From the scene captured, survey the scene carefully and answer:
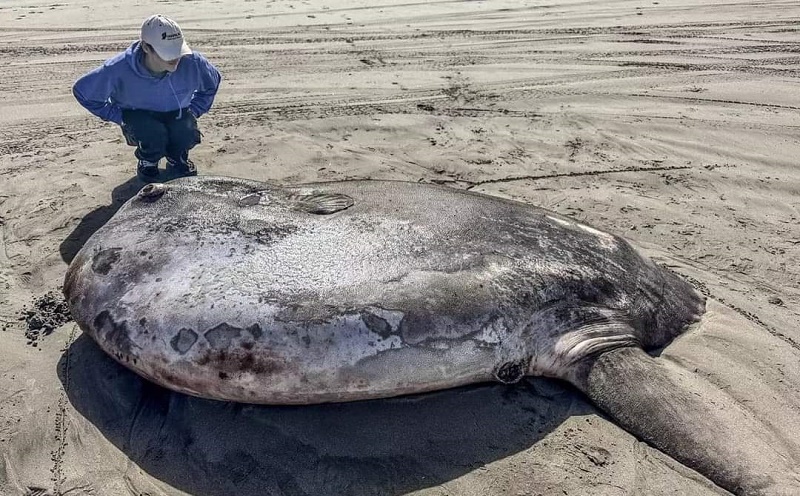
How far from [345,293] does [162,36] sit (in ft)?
8.49

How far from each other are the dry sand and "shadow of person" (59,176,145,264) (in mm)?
19

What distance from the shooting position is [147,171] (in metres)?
5.07

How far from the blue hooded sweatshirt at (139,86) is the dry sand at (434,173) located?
0.64 m

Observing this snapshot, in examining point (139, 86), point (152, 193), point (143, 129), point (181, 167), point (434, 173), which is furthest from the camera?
point (434, 173)

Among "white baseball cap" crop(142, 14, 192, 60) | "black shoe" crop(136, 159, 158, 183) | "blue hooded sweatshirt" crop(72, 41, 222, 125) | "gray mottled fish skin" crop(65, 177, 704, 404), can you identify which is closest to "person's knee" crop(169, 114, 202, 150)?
"blue hooded sweatshirt" crop(72, 41, 222, 125)

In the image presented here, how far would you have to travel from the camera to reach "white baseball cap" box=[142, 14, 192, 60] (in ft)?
13.9

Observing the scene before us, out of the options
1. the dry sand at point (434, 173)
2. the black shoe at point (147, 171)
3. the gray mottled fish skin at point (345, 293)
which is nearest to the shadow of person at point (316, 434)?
the dry sand at point (434, 173)

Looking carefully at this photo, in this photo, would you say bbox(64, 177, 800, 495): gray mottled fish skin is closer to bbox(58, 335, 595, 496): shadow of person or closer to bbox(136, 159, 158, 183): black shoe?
bbox(58, 335, 595, 496): shadow of person

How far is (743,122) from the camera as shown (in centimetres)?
632

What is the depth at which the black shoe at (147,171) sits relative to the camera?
5035 mm

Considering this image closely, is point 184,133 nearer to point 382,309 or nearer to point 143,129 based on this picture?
point 143,129

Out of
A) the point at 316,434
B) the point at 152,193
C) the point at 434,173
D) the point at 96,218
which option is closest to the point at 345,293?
the point at 316,434

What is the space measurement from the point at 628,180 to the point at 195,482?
424cm

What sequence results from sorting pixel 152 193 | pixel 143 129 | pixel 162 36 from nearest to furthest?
pixel 152 193 → pixel 162 36 → pixel 143 129
